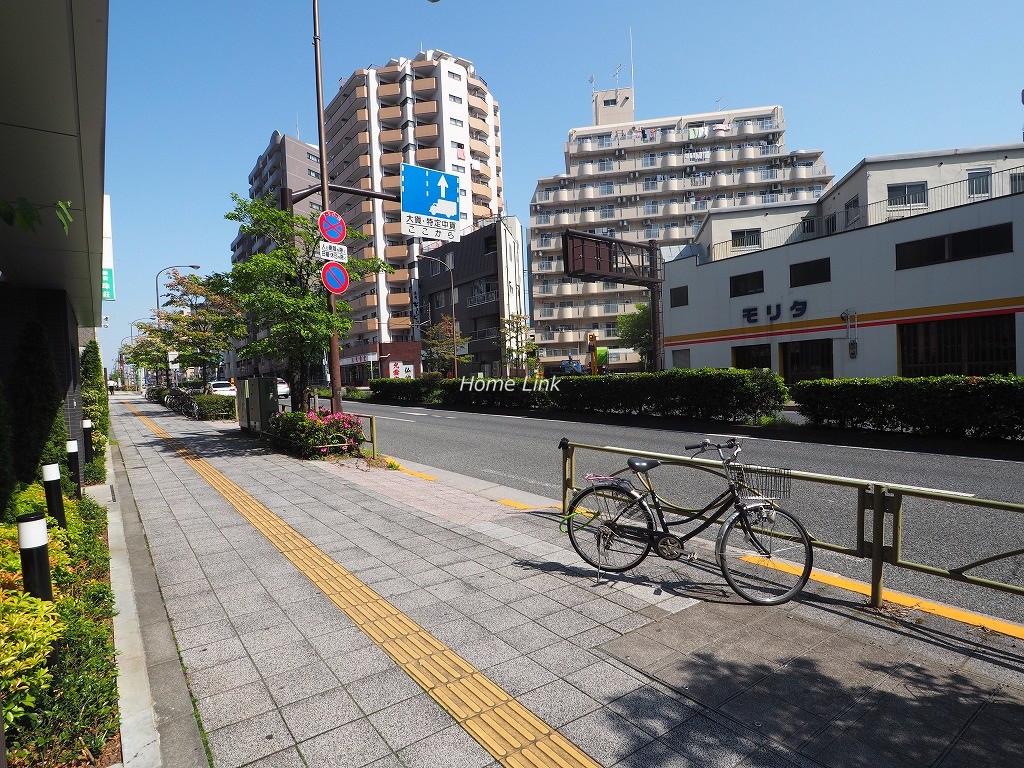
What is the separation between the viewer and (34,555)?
2926 millimetres

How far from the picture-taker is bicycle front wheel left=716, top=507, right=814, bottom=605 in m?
3.91

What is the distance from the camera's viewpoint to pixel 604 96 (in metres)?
74.5

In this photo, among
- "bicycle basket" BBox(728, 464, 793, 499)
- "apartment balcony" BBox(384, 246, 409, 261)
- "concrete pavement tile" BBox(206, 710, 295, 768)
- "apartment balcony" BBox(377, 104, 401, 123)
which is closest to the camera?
"concrete pavement tile" BBox(206, 710, 295, 768)

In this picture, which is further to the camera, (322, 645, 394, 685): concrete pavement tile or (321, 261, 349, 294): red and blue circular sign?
(321, 261, 349, 294): red and blue circular sign

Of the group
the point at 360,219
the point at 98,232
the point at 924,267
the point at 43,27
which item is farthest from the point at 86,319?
the point at 360,219

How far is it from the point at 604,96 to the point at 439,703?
3319 inches

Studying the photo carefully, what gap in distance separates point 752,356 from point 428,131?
1694 inches

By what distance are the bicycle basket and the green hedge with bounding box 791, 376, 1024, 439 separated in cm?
992

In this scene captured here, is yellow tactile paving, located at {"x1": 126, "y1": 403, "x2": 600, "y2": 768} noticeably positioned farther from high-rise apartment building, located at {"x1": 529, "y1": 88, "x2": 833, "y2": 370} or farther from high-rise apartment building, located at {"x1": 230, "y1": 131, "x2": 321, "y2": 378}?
high-rise apartment building, located at {"x1": 230, "y1": 131, "x2": 321, "y2": 378}

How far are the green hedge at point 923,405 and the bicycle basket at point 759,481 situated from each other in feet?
32.5

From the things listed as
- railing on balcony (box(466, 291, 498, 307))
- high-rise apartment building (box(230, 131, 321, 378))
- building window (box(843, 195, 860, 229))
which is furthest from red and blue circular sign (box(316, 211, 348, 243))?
high-rise apartment building (box(230, 131, 321, 378))

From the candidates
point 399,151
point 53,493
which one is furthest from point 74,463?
point 399,151

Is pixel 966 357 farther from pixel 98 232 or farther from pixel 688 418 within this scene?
pixel 98 232

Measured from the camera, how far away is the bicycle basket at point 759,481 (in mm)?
4066
